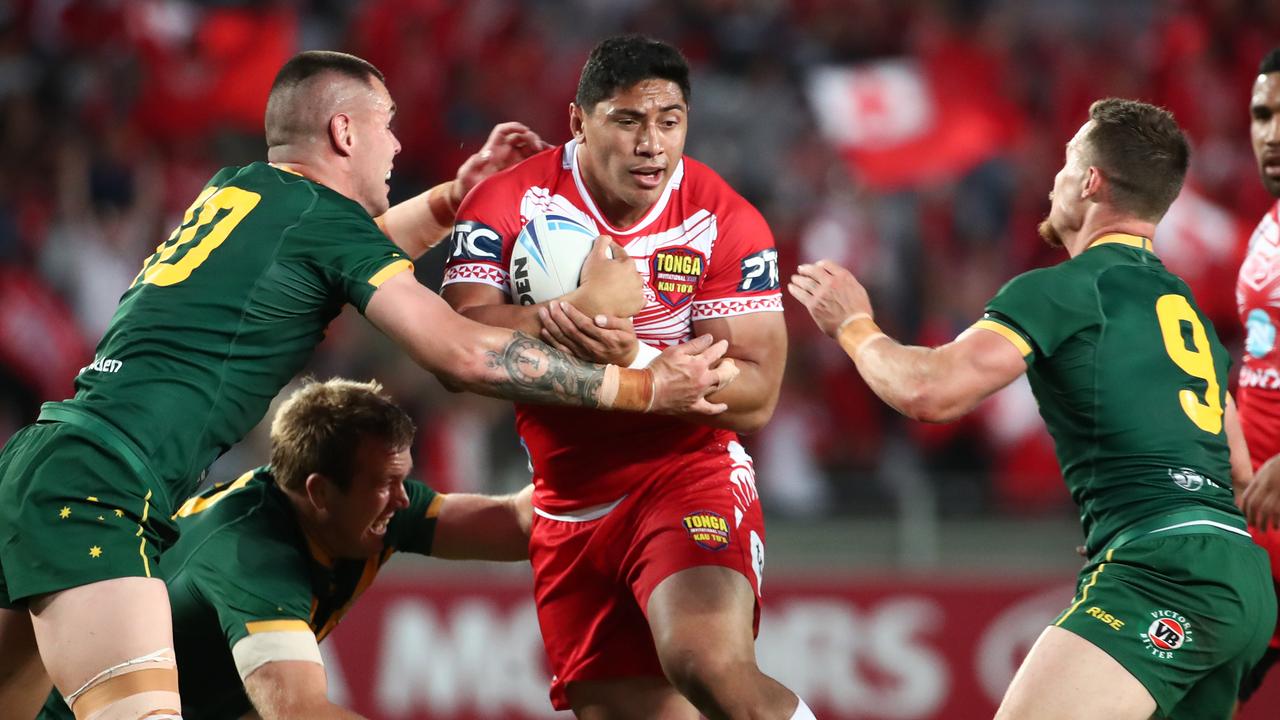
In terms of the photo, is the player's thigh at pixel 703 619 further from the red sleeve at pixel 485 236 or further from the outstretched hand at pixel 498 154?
the outstretched hand at pixel 498 154

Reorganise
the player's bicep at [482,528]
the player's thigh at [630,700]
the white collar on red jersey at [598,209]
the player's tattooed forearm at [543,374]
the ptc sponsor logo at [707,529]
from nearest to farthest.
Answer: the player's tattooed forearm at [543,374], the ptc sponsor logo at [707,529], the white collar on red jersey at [598,209], the player's thigh at [630,700], the player's bicep at [482,528]

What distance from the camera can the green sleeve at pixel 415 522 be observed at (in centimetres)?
601

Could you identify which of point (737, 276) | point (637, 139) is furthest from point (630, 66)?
point (737, 276)

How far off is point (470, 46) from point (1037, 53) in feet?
17.6

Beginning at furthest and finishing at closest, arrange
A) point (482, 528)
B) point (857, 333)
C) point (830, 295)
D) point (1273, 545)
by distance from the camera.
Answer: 1. point (482, 528)
2. point (1273, 545)
3. point (830, 295)
4. point (857, 333)

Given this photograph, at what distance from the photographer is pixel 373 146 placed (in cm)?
525

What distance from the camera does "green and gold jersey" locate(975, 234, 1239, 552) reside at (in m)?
4.80

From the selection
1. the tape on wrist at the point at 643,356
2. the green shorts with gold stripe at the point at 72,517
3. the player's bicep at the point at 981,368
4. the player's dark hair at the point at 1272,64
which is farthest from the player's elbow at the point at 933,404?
the player's dark hair at the point at 1272,64

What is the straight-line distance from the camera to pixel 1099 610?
4.68 m

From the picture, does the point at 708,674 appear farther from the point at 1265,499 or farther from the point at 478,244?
the point at 1265,499

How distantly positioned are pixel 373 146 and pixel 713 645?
2092 millimetres

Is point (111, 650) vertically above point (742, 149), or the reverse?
point (742, 149)

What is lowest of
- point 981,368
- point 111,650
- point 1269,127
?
point 111,650

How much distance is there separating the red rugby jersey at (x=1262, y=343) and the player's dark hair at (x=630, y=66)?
2.66 meters
